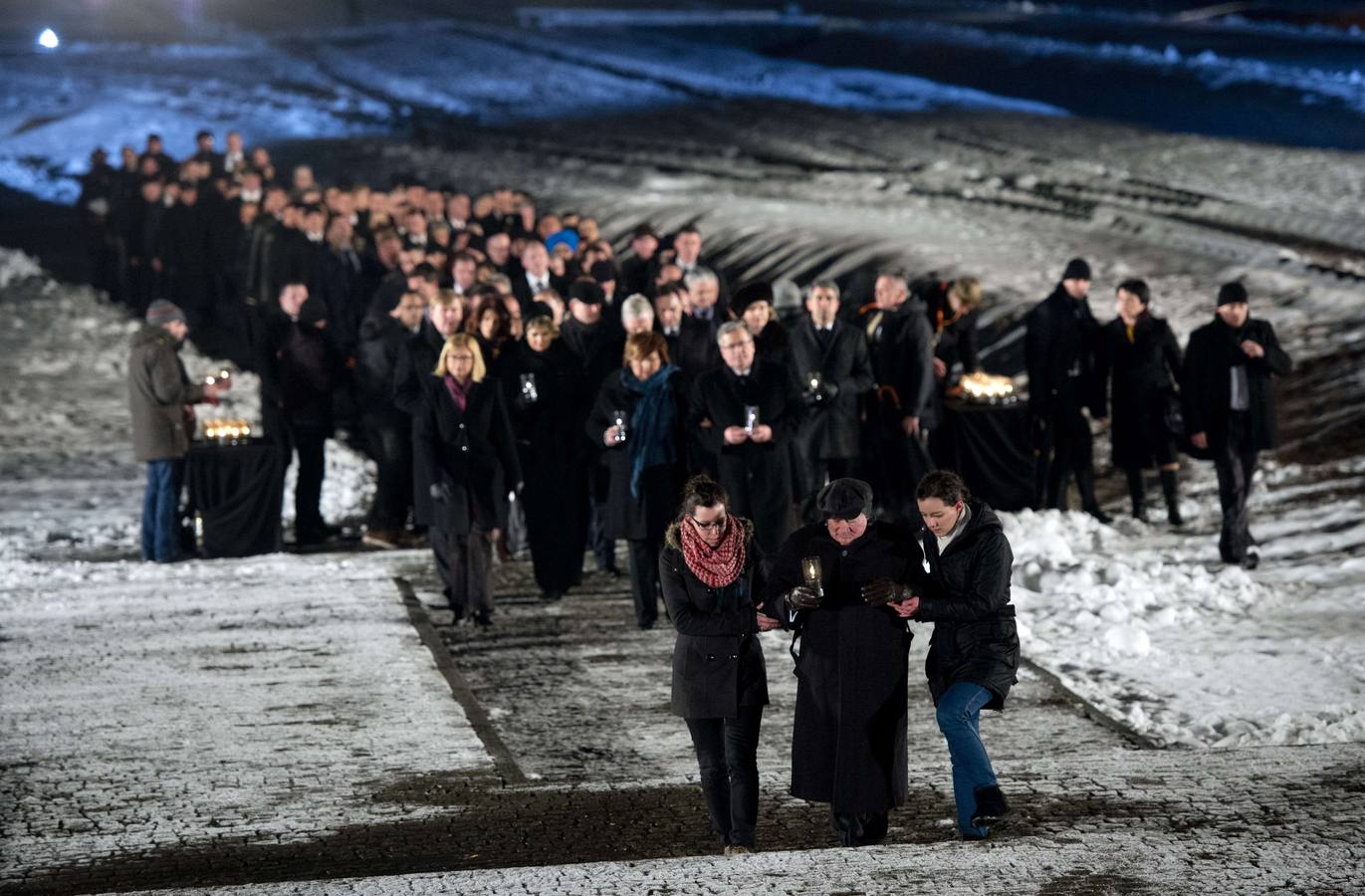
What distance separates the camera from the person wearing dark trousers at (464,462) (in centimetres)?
1127

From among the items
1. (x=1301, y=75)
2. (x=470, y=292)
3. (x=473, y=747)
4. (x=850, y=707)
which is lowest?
(x=473, y=747)

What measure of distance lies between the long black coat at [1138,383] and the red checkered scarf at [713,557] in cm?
617

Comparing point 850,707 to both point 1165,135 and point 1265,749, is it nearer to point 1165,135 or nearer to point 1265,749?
point 1265,749

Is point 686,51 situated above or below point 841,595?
above

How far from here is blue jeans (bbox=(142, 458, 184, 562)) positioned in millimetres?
13148

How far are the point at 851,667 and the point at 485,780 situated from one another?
1985 mm

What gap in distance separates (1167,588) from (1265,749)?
9.70 ft

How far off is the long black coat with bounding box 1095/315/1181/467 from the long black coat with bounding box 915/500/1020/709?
5.88 metres

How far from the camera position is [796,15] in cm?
4612

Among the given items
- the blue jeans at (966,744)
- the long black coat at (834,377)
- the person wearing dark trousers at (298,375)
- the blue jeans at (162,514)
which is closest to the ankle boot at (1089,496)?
the long black coat at (834,377)

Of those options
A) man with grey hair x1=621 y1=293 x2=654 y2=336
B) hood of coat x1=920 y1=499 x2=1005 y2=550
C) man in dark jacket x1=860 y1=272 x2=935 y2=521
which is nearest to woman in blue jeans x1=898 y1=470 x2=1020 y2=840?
hood of coat x1=920 y1=499 x2=1005 y2=550

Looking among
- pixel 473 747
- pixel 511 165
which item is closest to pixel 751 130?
pixel 511 165

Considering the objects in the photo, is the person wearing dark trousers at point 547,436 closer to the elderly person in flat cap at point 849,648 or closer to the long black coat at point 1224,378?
the long black coat at point 1224,378

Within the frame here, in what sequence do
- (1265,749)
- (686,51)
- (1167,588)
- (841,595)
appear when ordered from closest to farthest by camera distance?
(841,595) < (1265,749) < (1167,588) < (686,51)
